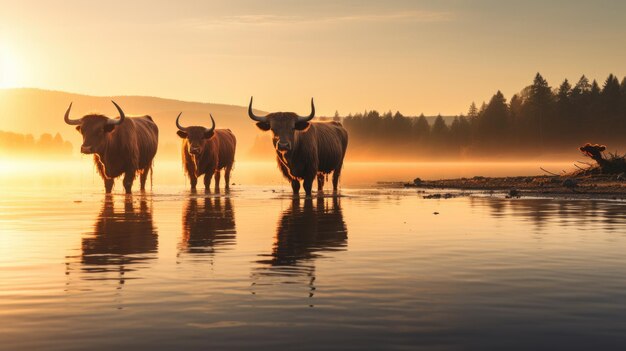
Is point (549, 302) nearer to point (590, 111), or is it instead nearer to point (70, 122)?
point (70, 122)

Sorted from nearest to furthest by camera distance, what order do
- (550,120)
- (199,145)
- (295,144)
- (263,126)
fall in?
(295,144) < (263,126) < (199,145) < (550,120)

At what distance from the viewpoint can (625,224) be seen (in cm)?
1678

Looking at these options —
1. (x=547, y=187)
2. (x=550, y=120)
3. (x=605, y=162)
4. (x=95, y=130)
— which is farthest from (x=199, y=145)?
(x=550, y=120)

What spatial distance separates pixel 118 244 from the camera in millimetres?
13305

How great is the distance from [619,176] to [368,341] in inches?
1119

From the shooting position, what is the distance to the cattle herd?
25250 mm

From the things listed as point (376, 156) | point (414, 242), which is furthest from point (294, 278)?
point (376, 156)

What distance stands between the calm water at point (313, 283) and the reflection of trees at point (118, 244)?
4cm

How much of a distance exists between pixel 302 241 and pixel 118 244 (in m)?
2.76

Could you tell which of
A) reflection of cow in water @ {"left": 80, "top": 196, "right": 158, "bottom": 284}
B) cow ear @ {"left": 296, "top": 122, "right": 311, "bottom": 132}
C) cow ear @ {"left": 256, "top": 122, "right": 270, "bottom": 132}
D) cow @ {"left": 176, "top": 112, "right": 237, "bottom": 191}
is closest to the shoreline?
cow ear @ {"left": 296, "top": 122, "right": 311, "bottom": 132}

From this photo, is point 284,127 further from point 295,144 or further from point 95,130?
point 95,130

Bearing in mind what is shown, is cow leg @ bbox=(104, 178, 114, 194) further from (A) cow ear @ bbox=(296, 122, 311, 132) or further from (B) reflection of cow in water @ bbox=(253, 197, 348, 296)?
(B) reflection of cow in water @ bbox=(253, 197, 348, 296)

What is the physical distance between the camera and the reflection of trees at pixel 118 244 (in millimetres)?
10508

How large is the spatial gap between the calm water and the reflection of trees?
0.14 feet
